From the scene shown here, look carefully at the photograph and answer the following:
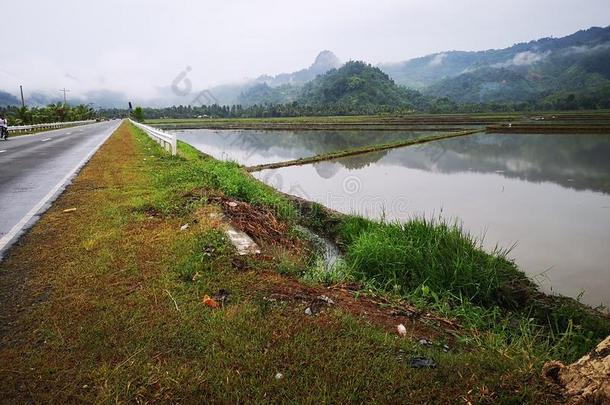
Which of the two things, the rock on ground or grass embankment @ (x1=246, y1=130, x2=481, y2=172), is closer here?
the rock on ground

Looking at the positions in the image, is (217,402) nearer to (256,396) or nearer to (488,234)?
(256,396)

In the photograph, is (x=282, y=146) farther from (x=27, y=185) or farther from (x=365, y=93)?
(x=365, y=93)

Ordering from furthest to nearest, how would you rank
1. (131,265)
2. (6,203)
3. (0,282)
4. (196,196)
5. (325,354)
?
(196,196) < (6,203) < (131,265) < (0,282) < (325,354)

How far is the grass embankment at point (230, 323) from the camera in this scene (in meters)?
2.22

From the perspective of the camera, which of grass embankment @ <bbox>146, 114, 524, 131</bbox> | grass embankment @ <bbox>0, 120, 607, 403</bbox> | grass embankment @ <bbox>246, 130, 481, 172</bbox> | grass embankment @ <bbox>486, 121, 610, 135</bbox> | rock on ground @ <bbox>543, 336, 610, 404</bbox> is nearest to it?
rock on ground @ <bbox>543, 336, 610, 404</bbox>

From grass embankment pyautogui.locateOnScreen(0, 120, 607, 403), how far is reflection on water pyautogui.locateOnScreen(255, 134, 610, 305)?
153 cm

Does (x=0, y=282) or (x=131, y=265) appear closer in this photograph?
(x=0, y=282)

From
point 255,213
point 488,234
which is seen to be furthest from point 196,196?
point 488,234

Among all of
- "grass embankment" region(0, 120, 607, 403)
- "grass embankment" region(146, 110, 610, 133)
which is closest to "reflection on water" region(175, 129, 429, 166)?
"grass embankment" region(146, 110, 610, 133)

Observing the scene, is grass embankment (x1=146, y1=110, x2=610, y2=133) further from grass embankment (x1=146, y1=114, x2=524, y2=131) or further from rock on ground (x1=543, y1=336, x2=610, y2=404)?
rock on ground (x1=543, y1=336, x2=610, y2=404)

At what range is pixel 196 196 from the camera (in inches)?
268

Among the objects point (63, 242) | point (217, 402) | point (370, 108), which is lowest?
point (217, 402)

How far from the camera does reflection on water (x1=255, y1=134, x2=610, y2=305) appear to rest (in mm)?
6148

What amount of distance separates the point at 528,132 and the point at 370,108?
64.6 metres
